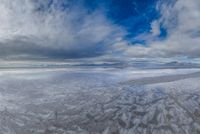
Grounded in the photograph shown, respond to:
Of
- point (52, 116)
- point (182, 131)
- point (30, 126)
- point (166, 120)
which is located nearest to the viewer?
point (182, 131)

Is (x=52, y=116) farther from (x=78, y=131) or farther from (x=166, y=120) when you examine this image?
(x=166, y=120)

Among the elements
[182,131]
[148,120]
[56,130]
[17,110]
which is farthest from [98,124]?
[17,110]

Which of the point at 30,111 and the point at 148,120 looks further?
the point at 30,111

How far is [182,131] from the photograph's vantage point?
485 inches

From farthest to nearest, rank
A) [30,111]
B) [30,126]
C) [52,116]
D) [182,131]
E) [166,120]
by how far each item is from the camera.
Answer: [30,111]
[52,116]
[166,120]
[30,126]
[182,131]

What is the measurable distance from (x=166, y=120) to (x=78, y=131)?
8.78 meters

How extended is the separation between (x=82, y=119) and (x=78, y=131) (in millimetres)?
2364

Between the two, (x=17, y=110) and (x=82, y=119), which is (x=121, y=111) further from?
(x=17, y=110)

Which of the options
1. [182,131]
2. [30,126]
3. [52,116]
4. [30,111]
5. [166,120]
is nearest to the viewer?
[182,131]

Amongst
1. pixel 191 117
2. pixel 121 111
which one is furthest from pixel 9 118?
pixel 191 117

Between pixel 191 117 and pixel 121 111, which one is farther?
pixel 121 111

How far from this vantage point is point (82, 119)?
15375mm

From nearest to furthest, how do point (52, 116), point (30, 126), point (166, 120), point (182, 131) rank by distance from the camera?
1. point (182, 131)
2. point (30, 126)
3. point (166, 120)
4. point (52, 116)

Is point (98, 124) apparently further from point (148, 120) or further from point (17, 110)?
point (17, 110)
